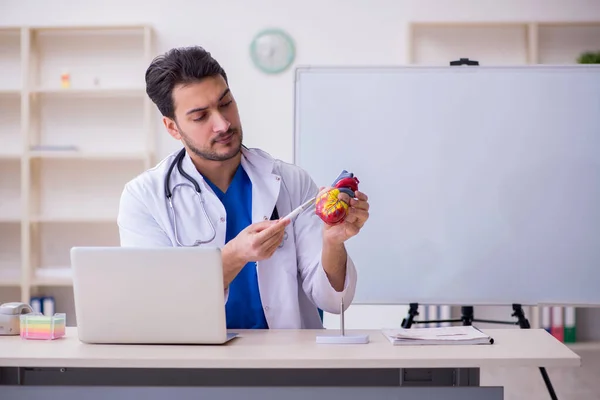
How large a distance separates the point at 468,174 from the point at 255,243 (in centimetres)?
152

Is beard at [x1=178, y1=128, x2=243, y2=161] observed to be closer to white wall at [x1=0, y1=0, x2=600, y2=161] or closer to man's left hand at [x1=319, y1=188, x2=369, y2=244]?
man's left hand at [x1=319, y1=188, x2=369, y2=244]

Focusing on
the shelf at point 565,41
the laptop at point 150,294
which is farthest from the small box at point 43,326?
the shelf at point 565,41

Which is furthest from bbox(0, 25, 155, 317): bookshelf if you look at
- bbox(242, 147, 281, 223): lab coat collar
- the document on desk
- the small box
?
the document on desk

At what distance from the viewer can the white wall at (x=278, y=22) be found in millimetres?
4527

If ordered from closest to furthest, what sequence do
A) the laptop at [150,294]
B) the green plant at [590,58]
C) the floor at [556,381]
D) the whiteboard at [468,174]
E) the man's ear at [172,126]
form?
the laptop at [150,294]
the man's ear at [172,126]
the whiteboard at [468,174]
the floor at [556,381]
the green plant at [590,58]

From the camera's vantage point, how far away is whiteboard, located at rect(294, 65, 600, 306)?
3062 mm

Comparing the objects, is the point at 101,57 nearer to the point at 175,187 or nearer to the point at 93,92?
the point at 93,92

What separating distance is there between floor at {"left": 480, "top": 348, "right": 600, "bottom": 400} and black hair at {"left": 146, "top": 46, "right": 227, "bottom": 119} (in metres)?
2.36

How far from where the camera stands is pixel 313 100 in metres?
3.18

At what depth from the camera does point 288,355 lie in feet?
5.14

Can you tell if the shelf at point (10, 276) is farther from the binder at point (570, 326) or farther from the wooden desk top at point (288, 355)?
the binder at point (570, 326)

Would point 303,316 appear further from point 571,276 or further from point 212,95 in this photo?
point 571,276

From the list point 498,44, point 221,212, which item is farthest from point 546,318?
point 221,212

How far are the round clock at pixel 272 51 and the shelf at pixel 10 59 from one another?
4.78 feet
